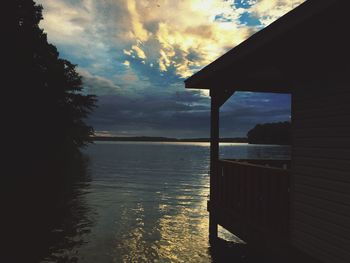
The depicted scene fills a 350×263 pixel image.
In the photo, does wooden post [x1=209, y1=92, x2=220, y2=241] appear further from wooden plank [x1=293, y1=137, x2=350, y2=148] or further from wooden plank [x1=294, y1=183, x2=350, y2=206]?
wooden plank [x1=294, y1=183, x2=350, y2=206]

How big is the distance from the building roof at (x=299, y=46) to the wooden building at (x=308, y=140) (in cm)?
1

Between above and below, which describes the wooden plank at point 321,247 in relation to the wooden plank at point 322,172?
below

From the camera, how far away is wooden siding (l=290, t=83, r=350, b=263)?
5.34 meters

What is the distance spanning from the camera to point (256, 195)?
785cm

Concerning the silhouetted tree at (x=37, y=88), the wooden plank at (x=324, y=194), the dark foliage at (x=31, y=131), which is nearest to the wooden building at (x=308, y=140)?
the wooden plank at (x=324, y=194)

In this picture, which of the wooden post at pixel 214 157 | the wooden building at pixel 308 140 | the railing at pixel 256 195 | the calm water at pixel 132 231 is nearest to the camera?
the wooden building at pixel 308 140

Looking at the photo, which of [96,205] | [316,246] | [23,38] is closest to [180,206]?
[96,205]

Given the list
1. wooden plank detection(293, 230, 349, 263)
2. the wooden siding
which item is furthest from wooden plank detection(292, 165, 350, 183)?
wooden plank detection(293, 230, 349, 263)

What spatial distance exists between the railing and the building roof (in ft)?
6.67

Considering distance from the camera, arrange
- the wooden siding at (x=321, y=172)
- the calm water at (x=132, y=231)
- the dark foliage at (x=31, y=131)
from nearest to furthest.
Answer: the wooden siding at (x=321, y=172), the calm water at (x=132, y=231), the dark foliage at (x=31, y=131)

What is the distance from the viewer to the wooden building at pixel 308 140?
5.23 metres

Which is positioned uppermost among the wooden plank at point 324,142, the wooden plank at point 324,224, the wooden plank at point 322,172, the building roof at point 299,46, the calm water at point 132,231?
the building roof at point 299,46

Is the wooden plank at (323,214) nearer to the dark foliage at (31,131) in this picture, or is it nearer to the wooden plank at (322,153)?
the wooden plank at (322,153)

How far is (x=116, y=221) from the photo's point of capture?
47.5 feet
